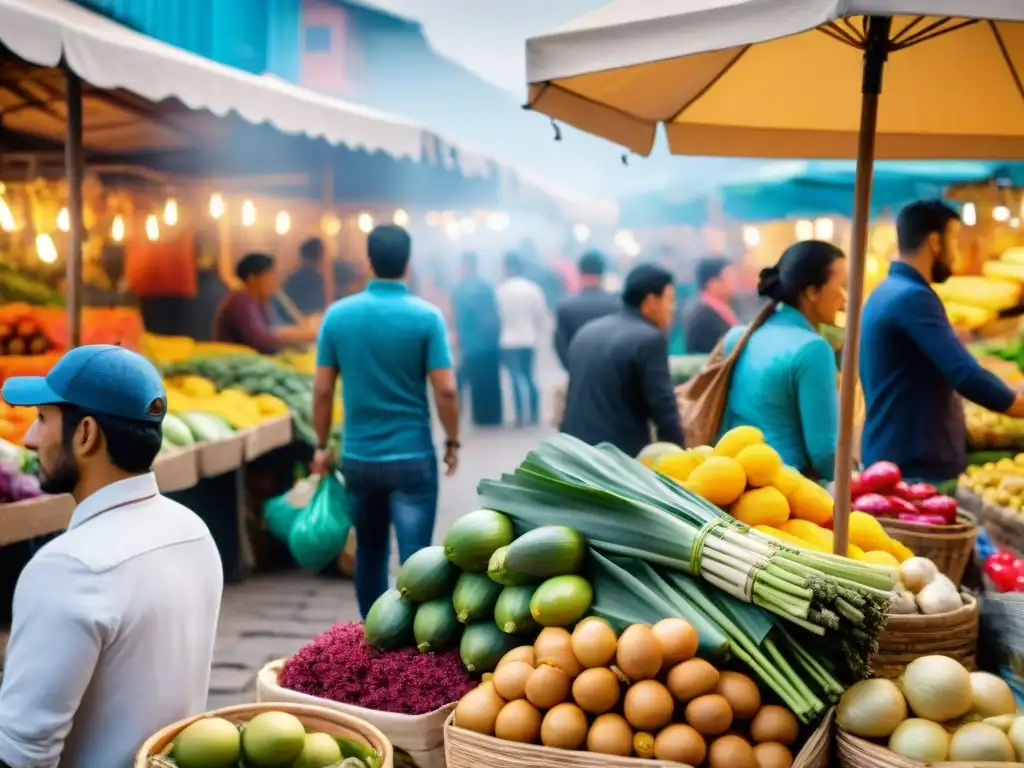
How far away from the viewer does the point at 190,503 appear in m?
6.85

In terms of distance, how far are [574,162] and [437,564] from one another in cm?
4237

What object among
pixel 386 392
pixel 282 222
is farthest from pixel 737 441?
pixel 282 222

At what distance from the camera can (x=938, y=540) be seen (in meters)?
3.79

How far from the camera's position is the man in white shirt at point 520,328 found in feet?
46.0

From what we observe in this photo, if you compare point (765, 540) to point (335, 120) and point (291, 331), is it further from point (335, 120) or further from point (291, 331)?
point (291, 331)

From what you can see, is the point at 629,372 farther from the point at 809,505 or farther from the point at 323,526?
the point at 809,505

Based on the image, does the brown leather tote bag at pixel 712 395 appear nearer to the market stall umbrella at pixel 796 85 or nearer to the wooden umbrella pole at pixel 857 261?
the market stall umbrella at pixel 796 85

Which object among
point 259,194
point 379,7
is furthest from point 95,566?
point 379,7

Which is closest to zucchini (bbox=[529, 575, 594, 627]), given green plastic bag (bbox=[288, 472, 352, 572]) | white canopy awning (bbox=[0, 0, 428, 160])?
green plastic bag (bbox=[288, 472, 352, 572])

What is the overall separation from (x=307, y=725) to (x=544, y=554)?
613 millimetres

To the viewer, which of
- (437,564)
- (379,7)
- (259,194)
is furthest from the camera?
(379,7)

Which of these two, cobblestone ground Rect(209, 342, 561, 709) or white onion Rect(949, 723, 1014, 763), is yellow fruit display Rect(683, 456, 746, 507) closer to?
white onion Rect(949, 723, 1014, 763)

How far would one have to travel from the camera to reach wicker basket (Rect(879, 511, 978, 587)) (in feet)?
12.4

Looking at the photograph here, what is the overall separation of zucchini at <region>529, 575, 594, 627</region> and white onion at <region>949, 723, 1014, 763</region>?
2.50ft
